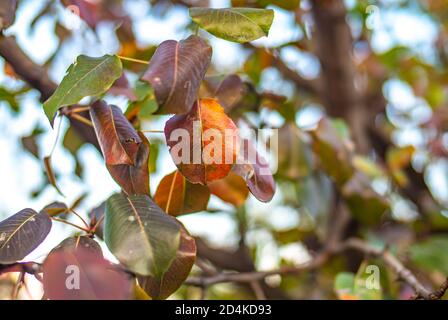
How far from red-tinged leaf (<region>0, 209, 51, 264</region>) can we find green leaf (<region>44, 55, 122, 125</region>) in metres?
0.12

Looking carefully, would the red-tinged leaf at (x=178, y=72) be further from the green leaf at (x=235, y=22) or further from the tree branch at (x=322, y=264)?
the tree branch at (x=322, y=264)

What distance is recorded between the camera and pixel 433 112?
187 centimetres

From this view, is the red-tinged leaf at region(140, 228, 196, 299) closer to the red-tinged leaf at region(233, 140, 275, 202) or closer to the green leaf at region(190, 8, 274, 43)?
the red-tinged leaf at region(233, 140, 275, 202)

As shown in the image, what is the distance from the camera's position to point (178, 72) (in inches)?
21.2

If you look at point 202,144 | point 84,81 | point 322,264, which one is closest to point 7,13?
point 84,81

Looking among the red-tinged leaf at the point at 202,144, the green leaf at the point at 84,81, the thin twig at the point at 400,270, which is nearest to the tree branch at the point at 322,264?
the thin twig at the point at 400,270

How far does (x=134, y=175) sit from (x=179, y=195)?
0.36 feet

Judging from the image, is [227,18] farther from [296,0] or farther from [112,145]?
[296,0]

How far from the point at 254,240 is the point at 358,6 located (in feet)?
2.74

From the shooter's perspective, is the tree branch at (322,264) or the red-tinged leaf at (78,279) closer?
the red-tinged leaf at (78,279)

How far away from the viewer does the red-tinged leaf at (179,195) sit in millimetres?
686

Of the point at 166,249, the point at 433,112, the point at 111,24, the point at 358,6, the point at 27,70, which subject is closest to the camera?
the point at 166,249

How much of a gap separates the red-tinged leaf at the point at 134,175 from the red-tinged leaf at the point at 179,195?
0.09 metres
